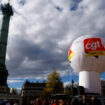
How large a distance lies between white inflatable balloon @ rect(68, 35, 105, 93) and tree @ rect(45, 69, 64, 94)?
1771 centimetres

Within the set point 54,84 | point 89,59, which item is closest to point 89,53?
point 89,59

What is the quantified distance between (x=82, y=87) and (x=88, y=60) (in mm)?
3366

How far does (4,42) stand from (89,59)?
54.3m

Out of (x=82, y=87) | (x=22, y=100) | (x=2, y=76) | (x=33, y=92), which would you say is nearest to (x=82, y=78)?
(x=82, y=87)

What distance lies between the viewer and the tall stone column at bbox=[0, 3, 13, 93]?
209ft

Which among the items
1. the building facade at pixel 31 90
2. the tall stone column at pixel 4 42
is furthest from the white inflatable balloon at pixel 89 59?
the building facade at pixel 31 90

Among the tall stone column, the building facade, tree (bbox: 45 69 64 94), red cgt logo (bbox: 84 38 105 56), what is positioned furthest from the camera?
the building facade

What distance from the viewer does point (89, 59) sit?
1878cm

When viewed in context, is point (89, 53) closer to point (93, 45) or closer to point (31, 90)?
point (93, 45)

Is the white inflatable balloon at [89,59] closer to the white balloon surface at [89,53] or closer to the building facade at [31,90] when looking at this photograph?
the white balloon surface at [89,53]

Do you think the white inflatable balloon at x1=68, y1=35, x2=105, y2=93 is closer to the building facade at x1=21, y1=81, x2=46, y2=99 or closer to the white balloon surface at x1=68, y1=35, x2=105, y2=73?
the white balloon surface at x1=68, y1=35, x2=105, y2=73

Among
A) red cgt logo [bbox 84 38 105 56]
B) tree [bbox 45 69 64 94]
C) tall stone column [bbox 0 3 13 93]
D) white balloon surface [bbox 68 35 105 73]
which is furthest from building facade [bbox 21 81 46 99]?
red cgt logo [bbox 84 38 105 56]

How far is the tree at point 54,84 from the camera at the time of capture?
1446 inches

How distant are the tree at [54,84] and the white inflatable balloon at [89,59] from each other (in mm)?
17709
